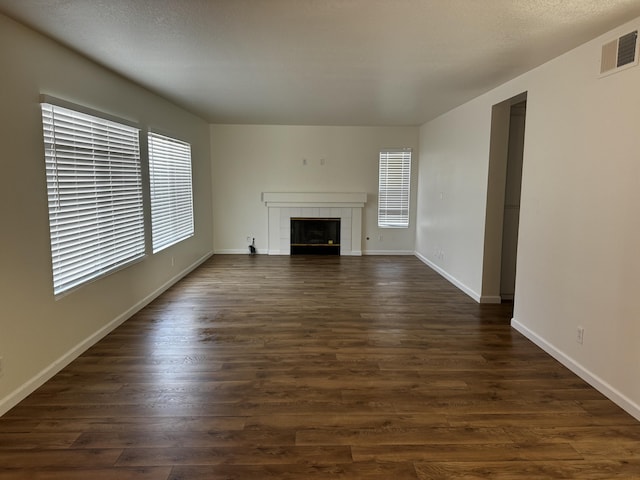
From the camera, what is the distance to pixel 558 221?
10.4 ft

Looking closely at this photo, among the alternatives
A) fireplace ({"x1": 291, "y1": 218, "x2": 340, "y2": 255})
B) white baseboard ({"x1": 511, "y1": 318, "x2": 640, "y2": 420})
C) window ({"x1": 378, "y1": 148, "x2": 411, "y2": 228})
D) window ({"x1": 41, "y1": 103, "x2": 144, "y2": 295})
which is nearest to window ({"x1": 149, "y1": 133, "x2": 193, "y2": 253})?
window ({"x1": 41, "y1": 103, "x2": 144, "y2": 295})

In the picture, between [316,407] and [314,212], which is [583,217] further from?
[314,212]

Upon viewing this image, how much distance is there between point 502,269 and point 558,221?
1.72 metres

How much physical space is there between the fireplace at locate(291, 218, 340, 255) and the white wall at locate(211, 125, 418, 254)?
563mm

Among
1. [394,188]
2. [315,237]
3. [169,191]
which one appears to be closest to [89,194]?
[169,191]

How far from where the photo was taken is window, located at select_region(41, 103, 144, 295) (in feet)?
9.54

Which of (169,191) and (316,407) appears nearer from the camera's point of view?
(316,407)

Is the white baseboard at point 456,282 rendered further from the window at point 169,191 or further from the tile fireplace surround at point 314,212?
the window at point 169,191

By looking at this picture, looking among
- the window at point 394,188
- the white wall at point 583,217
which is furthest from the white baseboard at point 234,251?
the white wall at point 583,217

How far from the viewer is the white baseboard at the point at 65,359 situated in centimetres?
245

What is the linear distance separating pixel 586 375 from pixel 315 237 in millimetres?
5481

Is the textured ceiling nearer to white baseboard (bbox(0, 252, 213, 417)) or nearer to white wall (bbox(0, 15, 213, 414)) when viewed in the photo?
white wall (bbox(0, 15, 213, 414))

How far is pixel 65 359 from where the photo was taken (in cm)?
300

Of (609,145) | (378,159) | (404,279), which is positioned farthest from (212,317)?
(378,159)
